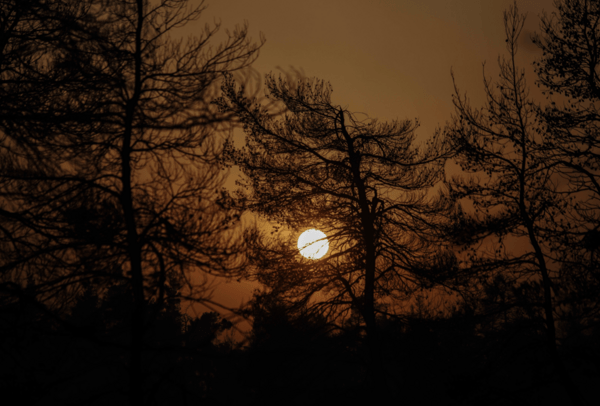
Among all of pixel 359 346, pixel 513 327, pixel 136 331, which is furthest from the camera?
pixel 359 346

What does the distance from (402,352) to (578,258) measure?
4082 mm

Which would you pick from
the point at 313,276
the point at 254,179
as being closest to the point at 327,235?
the point at 313,276

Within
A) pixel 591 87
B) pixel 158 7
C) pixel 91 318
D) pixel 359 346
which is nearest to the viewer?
pixel 91 318

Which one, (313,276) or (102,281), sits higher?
(313,276)

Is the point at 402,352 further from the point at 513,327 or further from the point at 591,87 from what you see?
the point at 591,87

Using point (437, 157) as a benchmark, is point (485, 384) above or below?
below

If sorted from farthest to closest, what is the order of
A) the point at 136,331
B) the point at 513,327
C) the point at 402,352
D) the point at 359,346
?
the point at 359,346 → the point at 402,352 → the point at 513,327 → the point at 136,331

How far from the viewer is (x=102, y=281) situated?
5434mm

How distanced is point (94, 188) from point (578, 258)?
851cm

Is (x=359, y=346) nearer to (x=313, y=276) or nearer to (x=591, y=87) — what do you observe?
(x=313, y=276)

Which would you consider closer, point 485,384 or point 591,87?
point 591,87

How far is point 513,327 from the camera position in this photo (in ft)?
28.9

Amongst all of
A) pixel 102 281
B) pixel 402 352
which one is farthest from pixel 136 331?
pixel 402 352

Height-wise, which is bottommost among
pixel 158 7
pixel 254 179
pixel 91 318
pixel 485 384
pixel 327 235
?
pixel 485 384
